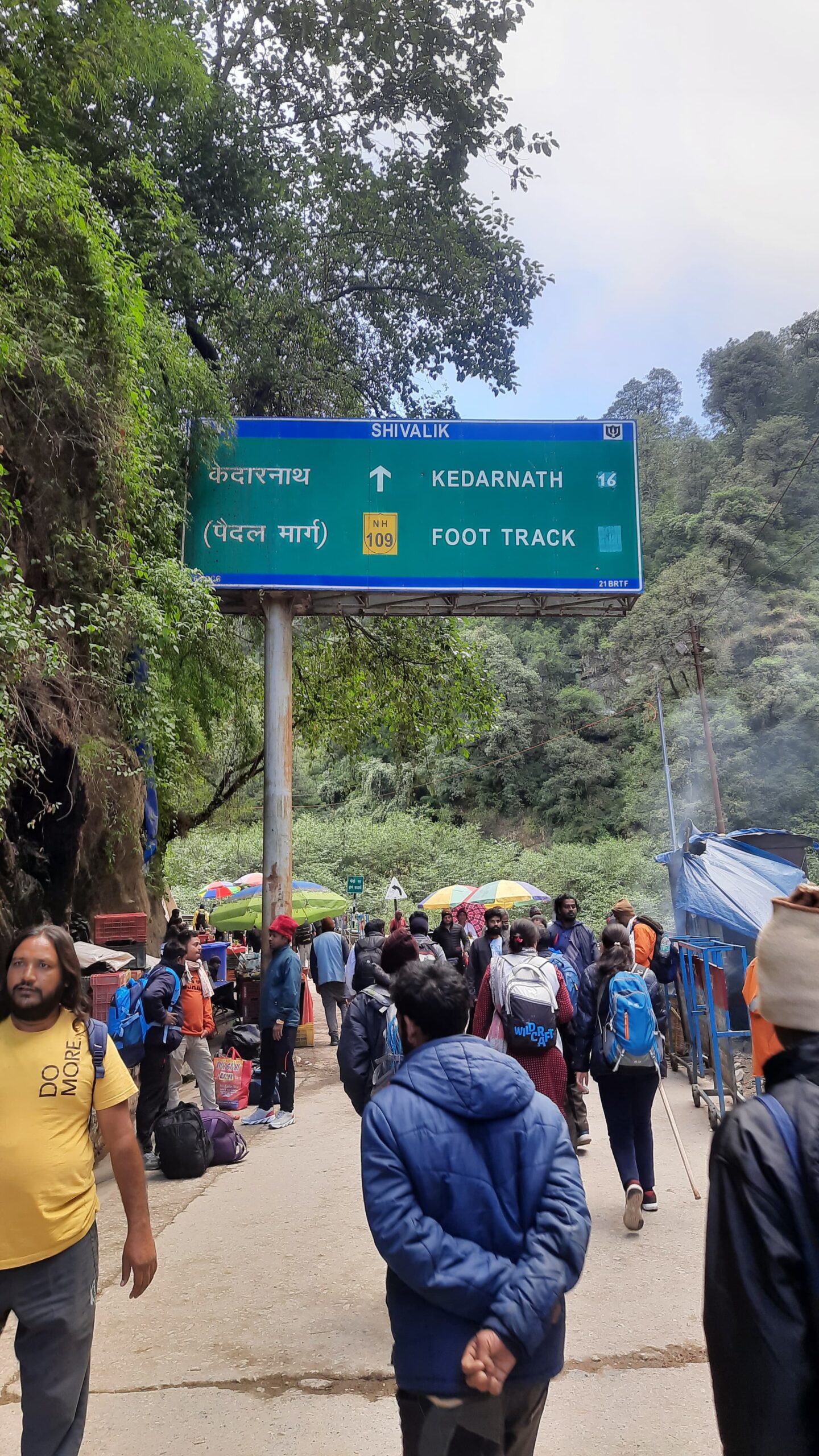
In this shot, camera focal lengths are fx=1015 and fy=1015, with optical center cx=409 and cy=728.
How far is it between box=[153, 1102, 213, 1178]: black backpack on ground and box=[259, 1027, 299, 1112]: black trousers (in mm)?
1447

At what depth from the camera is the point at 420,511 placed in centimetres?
1064

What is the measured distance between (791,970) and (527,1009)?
3.84 m

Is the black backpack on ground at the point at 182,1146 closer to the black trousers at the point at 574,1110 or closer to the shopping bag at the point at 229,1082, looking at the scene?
the shopping bag at the point at 229,1082

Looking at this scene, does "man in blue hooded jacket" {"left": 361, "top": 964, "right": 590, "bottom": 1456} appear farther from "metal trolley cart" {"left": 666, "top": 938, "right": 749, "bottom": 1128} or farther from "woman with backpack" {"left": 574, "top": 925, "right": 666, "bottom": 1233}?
"metal trolley cart" {"left": 666, "top": 938, "right": 749, "bottom": 1128}

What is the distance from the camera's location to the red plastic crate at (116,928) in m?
8.97

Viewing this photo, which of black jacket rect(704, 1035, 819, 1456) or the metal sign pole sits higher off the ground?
the metal sign pole

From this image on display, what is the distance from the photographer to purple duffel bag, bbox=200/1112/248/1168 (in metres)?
7.67

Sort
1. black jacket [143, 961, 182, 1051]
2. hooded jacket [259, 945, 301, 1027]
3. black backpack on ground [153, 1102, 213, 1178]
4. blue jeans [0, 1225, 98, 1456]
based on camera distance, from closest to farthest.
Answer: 1. blue jeans [0, 1225, 98, 1456]
2. black backpack on ground [153, 1102, 213, 1178]
3. black jacket [143, 961, 182, 1051]
4. hooded jacket [259, 945, 301, 1027]

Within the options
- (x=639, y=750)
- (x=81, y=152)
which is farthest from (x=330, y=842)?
(x=81, y=152)

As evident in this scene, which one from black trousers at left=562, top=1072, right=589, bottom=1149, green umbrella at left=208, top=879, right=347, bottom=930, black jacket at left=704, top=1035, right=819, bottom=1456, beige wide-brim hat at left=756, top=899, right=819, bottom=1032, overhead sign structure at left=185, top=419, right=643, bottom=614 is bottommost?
black trousers at left=562, top=1072, right=589, bottom=1149

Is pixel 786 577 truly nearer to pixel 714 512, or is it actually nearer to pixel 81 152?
pixel 714 512

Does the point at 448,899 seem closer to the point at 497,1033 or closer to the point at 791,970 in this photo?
the point at 497,1033

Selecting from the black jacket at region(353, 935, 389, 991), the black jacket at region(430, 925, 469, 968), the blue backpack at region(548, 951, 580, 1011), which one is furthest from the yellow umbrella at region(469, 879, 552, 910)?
the blue backpack at region(548, 951, 580, 1011)

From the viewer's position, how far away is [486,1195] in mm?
2303
